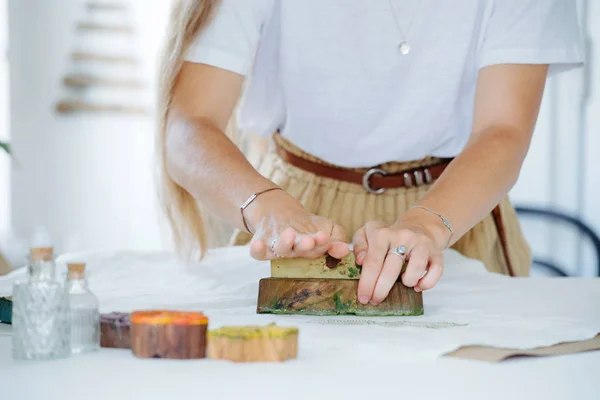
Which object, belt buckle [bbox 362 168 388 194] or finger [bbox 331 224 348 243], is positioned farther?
belt buckle [bbox 362 168 388 194]

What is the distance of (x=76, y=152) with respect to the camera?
5.52 metres

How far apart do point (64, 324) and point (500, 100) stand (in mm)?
840

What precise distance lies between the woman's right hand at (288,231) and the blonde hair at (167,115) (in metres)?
0.31

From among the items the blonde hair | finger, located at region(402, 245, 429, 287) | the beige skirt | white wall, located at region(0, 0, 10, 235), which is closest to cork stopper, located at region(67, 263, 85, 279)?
finger, located at region(402, 245, 429, 287)

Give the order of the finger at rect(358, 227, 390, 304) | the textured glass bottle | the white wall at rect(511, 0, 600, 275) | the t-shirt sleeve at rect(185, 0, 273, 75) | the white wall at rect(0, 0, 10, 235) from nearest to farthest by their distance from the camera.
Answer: the textured glass bottle, the finger at rect(358, 227, 390, 304), the t-shirt sleeve at rect(185, 0, 273, 75), the white wall at rect(511, 0, 600, 275), the white wall at rect(0, 0, 10, 235)

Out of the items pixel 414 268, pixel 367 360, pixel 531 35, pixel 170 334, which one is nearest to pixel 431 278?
pixel 414 268

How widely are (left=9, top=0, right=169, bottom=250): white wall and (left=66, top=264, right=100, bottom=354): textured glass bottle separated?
473cm

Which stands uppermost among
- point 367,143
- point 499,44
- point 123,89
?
point 123,89

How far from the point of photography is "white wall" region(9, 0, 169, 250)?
547cm

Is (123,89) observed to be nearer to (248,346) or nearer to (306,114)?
(306,114)

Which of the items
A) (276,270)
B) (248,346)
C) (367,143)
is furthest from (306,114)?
(248,346)

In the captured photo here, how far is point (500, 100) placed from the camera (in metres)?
1.36

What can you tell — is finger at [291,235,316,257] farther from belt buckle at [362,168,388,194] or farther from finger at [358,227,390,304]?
belt buckle at [362,168,388,194]

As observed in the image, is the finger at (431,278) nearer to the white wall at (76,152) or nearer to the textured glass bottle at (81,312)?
the textured glass bottle at (81,312)
